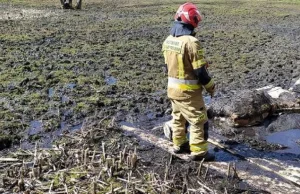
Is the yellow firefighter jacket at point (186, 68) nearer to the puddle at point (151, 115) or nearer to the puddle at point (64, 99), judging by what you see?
the puddle at point (151, 115)

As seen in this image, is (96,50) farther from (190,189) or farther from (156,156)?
(190,189)

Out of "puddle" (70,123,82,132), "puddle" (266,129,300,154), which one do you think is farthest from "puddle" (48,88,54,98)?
"puddle" (266,129,300,154)

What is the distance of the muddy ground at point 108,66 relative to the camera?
7.75 metres

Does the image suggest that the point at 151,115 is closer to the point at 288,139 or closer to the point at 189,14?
the point at 288,139

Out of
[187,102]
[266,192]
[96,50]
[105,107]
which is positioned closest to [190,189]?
[266,192]

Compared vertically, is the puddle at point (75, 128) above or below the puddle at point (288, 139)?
below

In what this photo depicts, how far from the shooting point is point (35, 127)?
7.43m

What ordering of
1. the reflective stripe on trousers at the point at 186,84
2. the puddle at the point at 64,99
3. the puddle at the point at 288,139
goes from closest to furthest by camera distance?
1. the reflective stripe on trousers at the point at 186,84
2. the puddle at the point at 288,139
3. the puddle at the point at 64,99

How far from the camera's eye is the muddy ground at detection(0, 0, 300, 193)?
775 cm

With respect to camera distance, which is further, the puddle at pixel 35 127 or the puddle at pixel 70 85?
the puddle at pixel 70 85

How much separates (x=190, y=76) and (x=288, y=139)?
2265 millimetres

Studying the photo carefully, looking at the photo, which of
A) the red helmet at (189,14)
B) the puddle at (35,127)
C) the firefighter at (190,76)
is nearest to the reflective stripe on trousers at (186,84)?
the firefighter at (190,76)

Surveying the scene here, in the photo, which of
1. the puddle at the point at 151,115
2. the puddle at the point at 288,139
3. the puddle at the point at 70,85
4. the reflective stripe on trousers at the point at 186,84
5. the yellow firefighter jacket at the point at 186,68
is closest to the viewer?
the yellow firefighter jacket at the point at 186,68

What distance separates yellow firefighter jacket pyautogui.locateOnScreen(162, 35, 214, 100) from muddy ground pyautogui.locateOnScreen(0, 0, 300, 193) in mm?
986
